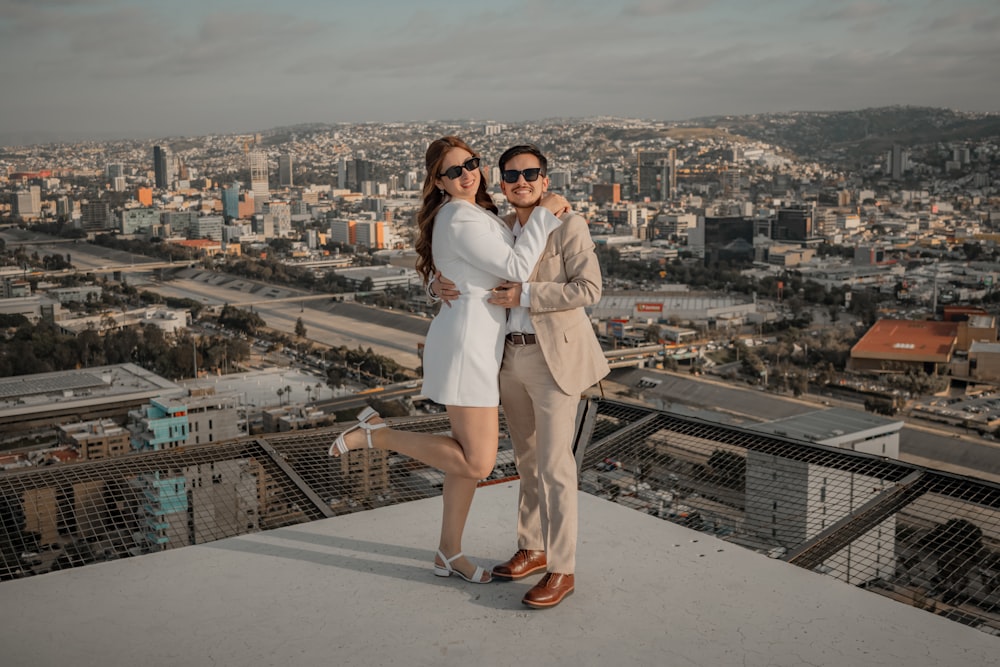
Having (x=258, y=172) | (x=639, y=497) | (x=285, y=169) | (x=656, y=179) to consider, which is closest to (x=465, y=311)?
(x=639, y=497)

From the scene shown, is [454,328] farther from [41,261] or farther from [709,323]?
[709,323]

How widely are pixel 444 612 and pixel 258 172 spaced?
2259 cm

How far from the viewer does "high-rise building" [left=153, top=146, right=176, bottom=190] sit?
1933cm

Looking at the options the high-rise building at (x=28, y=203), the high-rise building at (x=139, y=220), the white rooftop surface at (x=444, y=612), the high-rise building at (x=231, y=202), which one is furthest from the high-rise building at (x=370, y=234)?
the white rooftop surface at (x=444, y=612)

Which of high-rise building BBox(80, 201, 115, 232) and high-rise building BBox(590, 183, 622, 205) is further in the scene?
high-rise building BBox(590, 183, 622, 205)

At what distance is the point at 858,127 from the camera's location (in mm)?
35875

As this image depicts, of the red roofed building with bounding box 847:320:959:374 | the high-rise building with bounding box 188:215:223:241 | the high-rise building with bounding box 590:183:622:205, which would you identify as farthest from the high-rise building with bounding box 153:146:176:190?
the high-rise building with bounding box 590:183:622:205

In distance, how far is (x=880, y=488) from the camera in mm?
1641

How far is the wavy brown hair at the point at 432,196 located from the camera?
1.30 m

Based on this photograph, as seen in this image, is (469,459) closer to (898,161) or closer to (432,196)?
(432,196)

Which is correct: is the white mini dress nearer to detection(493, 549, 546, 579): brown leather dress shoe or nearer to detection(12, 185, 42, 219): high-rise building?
detection(493, 549, 546, 579): brown leather dress shoe

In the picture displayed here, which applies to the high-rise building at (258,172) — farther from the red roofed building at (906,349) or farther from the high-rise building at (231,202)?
the red roofed building at (906,349)

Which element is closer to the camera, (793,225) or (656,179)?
(793,225)

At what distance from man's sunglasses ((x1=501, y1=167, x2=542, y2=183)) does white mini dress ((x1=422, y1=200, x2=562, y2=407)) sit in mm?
52
